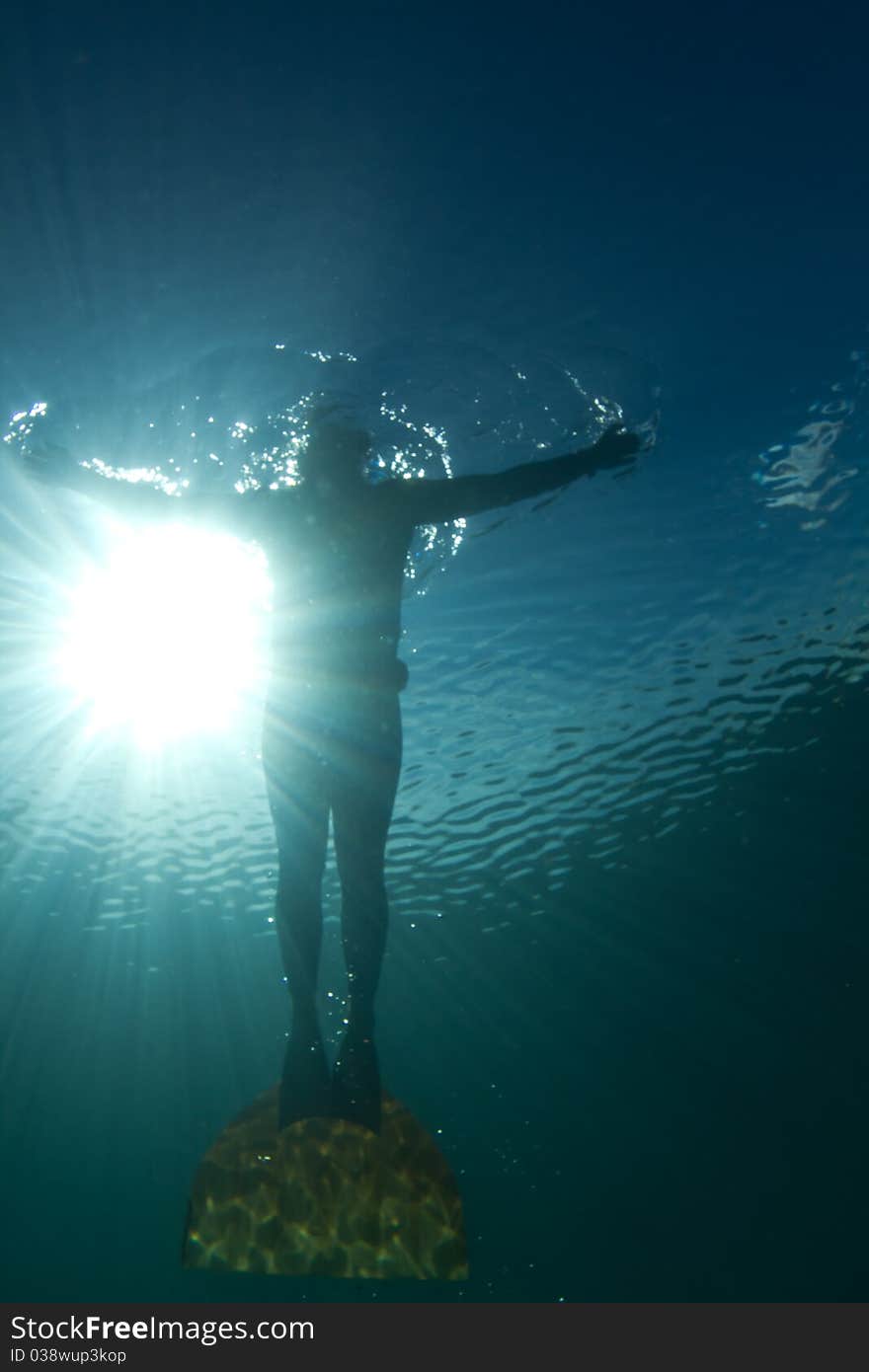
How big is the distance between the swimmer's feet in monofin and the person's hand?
13.4 ft

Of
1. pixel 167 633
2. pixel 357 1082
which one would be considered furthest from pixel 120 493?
pixel 167 633

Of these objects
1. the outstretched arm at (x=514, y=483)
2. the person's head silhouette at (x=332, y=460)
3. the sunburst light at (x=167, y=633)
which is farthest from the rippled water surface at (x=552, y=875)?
the outstretched arm at (x=514, y=483)

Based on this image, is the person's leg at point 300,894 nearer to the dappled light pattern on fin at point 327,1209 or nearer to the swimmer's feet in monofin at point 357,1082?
the swimmer's feet in monofin at point 357,1082

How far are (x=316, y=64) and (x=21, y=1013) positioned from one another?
3186 centimetres

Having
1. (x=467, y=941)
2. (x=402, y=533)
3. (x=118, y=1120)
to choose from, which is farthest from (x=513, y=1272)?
(x=402, y=533)

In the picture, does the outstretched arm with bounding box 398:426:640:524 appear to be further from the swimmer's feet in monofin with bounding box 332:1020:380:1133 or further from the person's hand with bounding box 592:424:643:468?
the swimmer's feet in monofin with bounding box 332:1020:380:1133

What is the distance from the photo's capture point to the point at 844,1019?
87.1 feet

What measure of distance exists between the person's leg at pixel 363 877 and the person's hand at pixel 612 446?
221 cm

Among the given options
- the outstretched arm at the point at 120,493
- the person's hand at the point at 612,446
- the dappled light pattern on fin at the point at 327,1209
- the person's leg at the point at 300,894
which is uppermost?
the outstretched arm at the point at 120,493

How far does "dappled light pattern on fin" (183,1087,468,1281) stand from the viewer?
17.0 feet

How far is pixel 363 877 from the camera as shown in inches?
191

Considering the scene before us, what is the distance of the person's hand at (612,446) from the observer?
475 centimetres

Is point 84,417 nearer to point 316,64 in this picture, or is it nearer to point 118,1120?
point 316,64

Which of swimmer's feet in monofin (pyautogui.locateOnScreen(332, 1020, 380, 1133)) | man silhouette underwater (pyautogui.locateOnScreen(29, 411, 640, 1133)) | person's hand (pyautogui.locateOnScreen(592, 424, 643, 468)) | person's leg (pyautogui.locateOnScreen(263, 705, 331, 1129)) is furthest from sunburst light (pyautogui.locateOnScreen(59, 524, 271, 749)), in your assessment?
swimmer's feet in monofin (pyautogui.locateOnScreen(332, 1020, 380, 1133))
